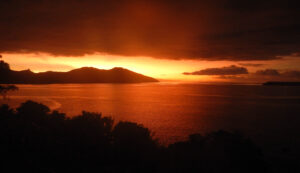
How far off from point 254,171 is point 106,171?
9.29 meters

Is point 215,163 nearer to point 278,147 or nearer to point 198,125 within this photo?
point 278,147

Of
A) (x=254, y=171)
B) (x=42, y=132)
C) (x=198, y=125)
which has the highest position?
(x=42, y=132)

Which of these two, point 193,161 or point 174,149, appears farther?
point 174,149

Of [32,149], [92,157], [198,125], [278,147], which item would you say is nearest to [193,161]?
[92,157]

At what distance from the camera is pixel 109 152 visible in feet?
40.1

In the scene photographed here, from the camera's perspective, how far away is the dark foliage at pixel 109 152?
35.1ft

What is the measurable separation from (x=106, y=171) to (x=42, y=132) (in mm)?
6117

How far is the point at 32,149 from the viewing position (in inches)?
474

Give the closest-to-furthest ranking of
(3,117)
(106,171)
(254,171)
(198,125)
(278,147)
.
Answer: (106,171), (254,171), (3,117), (278,147), (198,125)

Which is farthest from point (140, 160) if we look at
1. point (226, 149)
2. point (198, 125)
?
point (198, 125)

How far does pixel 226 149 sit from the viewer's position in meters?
12.4

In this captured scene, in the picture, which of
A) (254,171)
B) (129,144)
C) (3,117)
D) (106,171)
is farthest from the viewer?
(3,117)

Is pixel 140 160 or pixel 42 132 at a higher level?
pixel 42 132

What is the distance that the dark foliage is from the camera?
10712 millimetres
